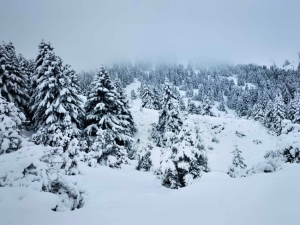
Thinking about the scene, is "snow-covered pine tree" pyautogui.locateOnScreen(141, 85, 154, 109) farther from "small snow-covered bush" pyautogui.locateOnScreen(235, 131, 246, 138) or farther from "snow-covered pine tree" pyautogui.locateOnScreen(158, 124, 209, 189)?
"snow-covered pine tree" pyautogui.locateOnScreen(158, 124, 209, 189)

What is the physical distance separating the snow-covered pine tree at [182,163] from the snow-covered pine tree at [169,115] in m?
13.3

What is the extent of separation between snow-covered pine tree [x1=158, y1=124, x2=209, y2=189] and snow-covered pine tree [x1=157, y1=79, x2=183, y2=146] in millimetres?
13304

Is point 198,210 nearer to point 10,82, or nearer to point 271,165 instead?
point 271,165

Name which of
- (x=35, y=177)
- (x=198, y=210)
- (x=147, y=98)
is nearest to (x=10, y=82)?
(x=35, y=177)

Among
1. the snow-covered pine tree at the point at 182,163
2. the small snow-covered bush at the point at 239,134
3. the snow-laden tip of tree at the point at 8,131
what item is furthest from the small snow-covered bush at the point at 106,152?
the small snow-covered bush at the point at 239,134

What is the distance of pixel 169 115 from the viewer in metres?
23.1

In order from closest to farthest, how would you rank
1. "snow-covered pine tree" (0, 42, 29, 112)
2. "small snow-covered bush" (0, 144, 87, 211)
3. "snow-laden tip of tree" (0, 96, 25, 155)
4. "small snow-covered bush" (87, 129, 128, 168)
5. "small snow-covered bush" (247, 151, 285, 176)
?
"small snow-covered bush" (0, 144, 87, 211) < "snow-laden tip of tree" (0, 96, 25, 155) < "small snow-covered bush" (247, 151, 285, 176) < "small snow-covered bush" (87, 129, 128, 168) < "snow-covered pine tree" (0, 42, 29, 112)

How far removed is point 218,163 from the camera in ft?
68.4

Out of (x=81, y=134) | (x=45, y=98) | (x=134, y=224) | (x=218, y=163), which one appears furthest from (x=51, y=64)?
(x=218, y=163)

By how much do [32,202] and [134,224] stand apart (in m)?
2.07

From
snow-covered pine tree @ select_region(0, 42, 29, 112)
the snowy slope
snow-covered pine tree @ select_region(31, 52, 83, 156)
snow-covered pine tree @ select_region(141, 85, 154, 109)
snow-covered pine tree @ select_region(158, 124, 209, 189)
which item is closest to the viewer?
the snowy slope

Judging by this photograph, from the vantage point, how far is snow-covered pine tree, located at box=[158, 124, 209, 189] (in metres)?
7.96

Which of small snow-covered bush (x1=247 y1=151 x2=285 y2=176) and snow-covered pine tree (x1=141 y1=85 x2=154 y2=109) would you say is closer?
small snow-covered bush (x1=247 y1=151 x2=285 y2=176)

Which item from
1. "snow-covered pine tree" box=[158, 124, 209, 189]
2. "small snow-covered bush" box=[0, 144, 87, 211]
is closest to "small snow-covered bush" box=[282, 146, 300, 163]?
"snow-covered pine tree" box=[158, 124, 209, 189]
